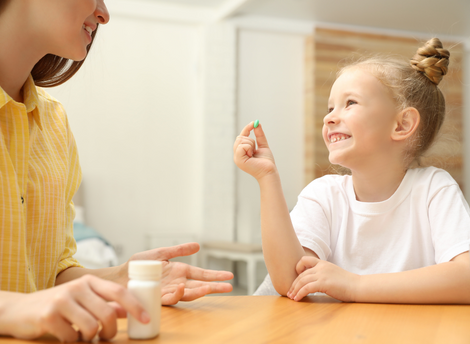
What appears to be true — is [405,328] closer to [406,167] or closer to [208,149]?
[406,167]

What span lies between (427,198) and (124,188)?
13.1 ft

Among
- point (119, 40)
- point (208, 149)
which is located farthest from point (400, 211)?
point (119, 40)

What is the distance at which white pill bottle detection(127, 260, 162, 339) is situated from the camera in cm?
57

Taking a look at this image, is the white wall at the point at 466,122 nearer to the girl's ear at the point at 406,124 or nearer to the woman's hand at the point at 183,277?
the girl's ear at the point at 406,124

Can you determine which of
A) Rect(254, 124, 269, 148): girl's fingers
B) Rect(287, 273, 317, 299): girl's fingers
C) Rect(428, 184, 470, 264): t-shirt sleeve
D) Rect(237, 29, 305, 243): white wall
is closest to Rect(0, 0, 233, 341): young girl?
Rect(287, 273, 317, 299): girl's fingers

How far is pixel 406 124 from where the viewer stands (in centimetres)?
130

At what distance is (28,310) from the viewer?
550mm

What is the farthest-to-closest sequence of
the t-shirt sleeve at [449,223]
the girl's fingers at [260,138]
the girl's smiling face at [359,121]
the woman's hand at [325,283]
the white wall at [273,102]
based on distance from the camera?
1. the white wall at [273,102]
2. the girl's smiling face at [359,121]
3. the girl's fingers at [260,138]
4. the t-shirt sleeve at [449,223]
5. the woman's hand at [325,283]

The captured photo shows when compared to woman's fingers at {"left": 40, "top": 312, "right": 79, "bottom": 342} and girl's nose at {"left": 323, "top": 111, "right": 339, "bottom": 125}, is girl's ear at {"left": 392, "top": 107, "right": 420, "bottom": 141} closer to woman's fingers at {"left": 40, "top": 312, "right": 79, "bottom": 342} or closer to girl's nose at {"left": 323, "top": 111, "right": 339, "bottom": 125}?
girl's nose at {"left": 323, "top": 111, "right": 339, "bottom": 125}

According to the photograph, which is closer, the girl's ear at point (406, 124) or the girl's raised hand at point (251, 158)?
the girl's raised hand at point (251, 158)

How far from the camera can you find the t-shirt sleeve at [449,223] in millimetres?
1022

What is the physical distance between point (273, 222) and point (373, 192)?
0.36 meters

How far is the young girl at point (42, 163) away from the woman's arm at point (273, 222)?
0.54 ft

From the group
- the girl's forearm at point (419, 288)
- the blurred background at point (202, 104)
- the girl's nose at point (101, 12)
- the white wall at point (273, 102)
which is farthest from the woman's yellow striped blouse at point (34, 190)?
the white wall at point (273, 102)
